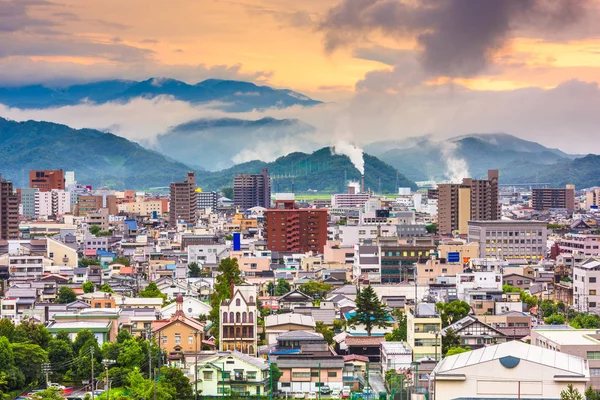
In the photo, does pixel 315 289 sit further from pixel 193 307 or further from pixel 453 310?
pixel 453 310

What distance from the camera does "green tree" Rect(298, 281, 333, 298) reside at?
3444cm

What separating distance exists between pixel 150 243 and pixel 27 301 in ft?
89.0

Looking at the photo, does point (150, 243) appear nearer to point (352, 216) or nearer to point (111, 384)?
point (352, 216)

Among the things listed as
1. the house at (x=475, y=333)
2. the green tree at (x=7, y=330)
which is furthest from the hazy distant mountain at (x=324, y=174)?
the green tree at (x=7, y=330)

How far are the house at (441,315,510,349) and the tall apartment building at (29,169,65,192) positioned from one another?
76.0 metres

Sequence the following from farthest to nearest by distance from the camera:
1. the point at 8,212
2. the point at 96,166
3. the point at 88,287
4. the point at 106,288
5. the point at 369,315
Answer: the point at 96,166 → the point at 8,212 → the point at 88,287 → the point at 106,288 → the point at 369,315

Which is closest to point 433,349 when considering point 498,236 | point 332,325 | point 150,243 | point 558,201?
point 332,325

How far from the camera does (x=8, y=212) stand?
55406 millimetres

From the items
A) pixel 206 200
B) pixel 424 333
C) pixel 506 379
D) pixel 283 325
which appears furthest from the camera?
pixel 206 200

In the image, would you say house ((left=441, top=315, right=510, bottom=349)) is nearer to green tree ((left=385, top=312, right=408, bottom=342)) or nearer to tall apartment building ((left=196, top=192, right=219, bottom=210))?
green tree ((left=385, top=312, right=408, bottom=342))

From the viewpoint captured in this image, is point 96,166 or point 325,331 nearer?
point 325,331

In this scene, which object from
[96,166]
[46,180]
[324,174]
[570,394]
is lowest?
[570,394]

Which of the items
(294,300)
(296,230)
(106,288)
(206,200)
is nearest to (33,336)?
(294,300)

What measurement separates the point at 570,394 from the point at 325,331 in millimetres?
10845
